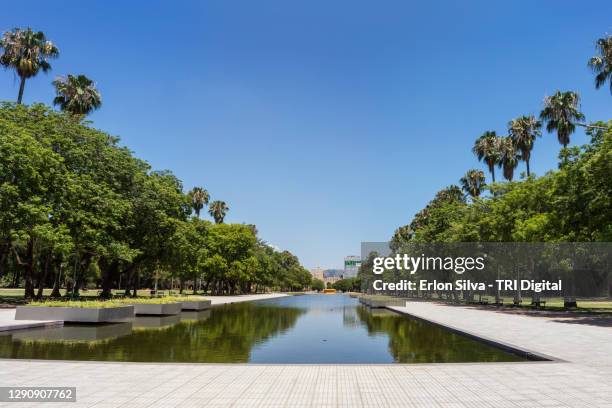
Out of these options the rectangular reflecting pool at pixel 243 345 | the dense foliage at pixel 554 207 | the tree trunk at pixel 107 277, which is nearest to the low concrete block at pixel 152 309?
the rectangular reflecting pool at pixel 243 345

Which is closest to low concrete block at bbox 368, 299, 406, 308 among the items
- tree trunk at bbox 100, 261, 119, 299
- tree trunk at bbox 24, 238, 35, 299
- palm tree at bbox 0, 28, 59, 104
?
tree trunk at bbox 100, 261, 119, 299

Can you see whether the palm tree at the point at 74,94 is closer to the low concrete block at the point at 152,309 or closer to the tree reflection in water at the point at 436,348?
the low concrete block at the point at 152,309

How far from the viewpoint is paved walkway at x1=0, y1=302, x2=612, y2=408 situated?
307 inches

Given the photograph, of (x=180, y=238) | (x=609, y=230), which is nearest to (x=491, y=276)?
(x=609, y=230)

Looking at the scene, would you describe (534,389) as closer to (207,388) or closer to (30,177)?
(207,388)

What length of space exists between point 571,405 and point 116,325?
20.5 metres

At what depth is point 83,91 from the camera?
4278cm

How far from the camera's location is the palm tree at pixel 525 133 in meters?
48.1

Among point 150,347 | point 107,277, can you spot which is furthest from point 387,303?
point 150,347

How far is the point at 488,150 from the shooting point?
5459cm
